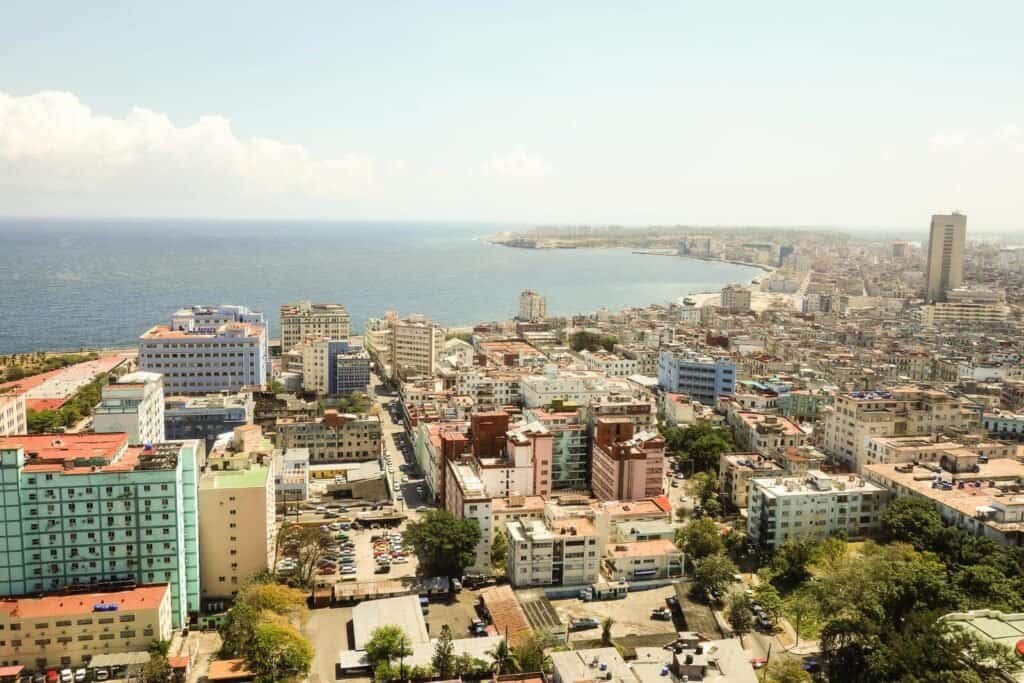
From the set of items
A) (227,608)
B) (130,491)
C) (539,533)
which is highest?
(130,491)

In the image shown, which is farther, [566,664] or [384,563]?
[384,563]

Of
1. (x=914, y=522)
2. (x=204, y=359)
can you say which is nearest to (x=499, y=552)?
(x=914, y=522)

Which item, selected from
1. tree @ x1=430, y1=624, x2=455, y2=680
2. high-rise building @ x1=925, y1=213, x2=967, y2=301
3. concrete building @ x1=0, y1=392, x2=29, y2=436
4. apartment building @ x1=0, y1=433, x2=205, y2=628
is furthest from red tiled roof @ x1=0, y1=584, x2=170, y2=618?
high-rise building @ x1=925, y1=213, x2=967, y2=301

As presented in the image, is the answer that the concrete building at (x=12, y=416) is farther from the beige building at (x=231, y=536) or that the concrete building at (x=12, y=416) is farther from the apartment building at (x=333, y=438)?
the beige building at (x=231, y=536)

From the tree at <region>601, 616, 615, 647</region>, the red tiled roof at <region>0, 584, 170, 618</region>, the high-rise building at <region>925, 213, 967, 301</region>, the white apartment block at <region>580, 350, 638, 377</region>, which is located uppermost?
the high-rise building at <region>925, 213, 967, 301</region>

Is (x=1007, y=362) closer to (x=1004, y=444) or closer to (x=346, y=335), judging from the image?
(x=1004, y=444)

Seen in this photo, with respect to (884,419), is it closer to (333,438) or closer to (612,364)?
(612,364)

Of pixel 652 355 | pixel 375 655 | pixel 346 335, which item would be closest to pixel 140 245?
pixel 346 335

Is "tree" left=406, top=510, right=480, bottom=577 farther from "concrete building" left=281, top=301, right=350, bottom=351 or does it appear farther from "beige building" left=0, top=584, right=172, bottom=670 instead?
"concrete building" left=281, top=301, right=350, bottom=351
